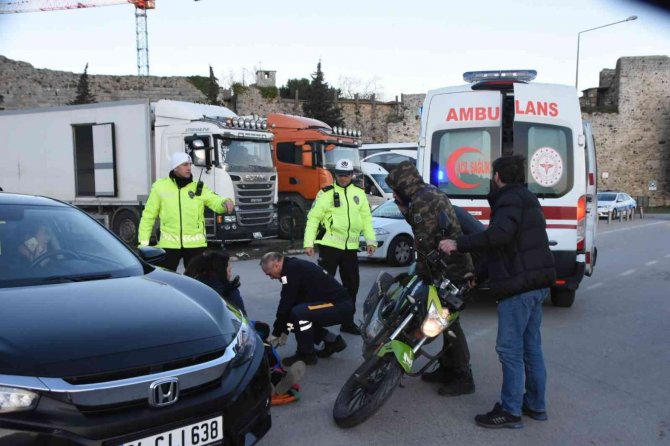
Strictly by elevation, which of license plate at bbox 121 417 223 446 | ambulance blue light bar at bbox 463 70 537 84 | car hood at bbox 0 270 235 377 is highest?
ambulance blue light bar at bbox 463 70 537 84

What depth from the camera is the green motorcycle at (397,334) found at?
4047mm

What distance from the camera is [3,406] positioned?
242 centimetres

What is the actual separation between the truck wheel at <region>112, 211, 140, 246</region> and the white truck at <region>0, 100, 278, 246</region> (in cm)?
2

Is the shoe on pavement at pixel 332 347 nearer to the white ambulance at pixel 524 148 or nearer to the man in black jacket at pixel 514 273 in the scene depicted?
the man in black jacket at pixel 514 273

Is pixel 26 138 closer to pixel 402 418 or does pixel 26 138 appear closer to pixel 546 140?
pixel 546 140

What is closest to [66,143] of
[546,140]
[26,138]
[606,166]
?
[26,138]

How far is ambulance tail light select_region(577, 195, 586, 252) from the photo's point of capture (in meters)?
7.59

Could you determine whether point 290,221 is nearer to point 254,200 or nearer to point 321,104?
point 254,200

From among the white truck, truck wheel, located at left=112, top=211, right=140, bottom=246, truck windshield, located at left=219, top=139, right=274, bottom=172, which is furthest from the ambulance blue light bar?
truck wheel, located at left=112, top=211, right=140, bottom=246

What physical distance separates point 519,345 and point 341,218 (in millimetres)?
2997

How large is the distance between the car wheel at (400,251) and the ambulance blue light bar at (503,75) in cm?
459

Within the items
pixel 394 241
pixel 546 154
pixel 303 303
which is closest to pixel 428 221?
pixel 303 303

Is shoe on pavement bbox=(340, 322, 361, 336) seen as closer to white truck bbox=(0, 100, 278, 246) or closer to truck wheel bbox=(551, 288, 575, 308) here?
truck wheel bbox=(551, 288, 575, 308)

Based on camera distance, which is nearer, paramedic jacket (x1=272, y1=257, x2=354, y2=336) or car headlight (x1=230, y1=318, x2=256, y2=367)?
car headlight (x1=230, y1=318, x2=256, y2=367)
